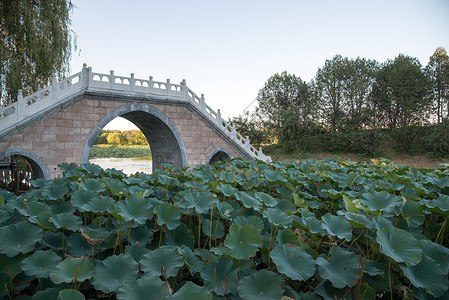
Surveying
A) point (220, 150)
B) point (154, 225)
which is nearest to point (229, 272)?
point (154, 225)

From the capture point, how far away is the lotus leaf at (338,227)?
1.17m

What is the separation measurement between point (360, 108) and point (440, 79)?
588 centimetres

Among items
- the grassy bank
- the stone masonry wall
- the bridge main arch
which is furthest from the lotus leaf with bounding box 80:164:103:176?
the grassy bank

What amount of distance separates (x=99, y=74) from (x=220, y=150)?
663 cm

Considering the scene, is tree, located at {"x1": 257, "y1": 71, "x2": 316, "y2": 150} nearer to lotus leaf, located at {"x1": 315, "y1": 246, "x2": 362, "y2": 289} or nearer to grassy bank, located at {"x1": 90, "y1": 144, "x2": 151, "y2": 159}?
lotus leaf, located at {"x1": 315, "y1": 246, "x2": 362, "y2": 289}

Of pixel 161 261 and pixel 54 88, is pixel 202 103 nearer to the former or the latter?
pixel 54 88

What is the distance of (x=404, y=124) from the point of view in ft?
67.8

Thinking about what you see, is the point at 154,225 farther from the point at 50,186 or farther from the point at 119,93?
the point at 119,93

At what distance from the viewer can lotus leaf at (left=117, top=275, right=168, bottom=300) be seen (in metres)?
0.85

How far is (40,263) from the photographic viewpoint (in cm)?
105

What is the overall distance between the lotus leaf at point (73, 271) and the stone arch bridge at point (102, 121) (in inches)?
381

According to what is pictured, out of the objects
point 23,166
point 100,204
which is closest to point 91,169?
point 100,204

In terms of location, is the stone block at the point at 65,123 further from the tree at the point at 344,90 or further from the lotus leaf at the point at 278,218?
the tree at the point at 344,90

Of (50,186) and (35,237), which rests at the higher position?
(50,186)
